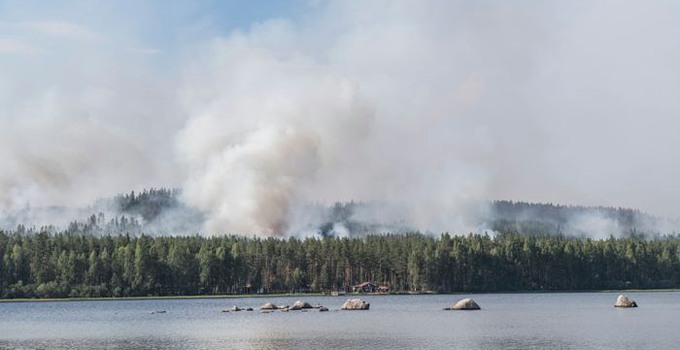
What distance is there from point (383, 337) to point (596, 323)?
28.9 m

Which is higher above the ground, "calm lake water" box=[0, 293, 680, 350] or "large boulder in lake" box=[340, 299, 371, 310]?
"large boulder in lake" box=[340, 299, 371, 310]

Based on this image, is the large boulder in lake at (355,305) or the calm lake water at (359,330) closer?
the calm lake water at (359,330)

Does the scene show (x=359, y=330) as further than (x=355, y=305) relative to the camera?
No

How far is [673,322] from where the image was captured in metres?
100

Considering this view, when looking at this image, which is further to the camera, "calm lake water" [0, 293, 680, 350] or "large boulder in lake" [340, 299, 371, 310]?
"large boulder in lake" [340, 299, 371, 310]

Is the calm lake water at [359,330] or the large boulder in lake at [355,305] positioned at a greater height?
the large boulder in lake at [355,305]

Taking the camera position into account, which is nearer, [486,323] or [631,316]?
[486,323]

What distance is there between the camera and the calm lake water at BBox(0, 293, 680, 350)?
79.9 m

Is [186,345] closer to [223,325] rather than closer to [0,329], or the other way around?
[223,325]

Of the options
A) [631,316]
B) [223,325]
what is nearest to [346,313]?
[223,325]

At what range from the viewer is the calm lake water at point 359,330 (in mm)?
79938

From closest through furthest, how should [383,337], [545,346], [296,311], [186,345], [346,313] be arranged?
[545,346] → [186,345] → [383,337] → [346,313] → [296,311]

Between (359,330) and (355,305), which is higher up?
(355,305)

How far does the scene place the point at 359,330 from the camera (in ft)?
319
